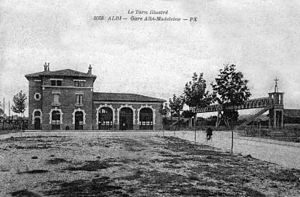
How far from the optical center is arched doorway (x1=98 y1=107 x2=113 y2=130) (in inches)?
1609

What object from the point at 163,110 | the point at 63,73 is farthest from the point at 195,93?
the point at 63,73

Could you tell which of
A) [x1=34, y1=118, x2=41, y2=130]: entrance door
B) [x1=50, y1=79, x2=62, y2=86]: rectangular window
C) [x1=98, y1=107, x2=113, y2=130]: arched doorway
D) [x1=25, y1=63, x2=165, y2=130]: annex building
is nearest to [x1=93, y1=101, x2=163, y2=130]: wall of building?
[x1=25, y1=63, x2=165, y2=130]: annex building

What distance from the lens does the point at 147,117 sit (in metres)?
42.6

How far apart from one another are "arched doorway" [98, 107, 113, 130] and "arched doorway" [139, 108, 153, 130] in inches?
164

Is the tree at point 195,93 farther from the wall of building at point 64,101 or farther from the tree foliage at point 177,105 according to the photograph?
the wall of building at point 64,101

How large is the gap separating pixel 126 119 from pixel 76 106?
22.7 ft

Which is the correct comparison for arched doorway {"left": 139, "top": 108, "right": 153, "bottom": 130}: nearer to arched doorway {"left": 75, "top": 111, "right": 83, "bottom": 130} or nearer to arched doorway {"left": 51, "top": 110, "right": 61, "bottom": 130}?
arched doorway {"left": 75, "top": 111, "right": 83, "bottom": 130}

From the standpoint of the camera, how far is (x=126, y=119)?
137 ft

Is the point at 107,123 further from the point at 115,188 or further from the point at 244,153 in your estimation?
the point at 115,188

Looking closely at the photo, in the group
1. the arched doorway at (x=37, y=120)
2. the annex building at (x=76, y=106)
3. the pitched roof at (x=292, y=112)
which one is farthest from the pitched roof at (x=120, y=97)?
the pitched roof at (x=292, y=112)

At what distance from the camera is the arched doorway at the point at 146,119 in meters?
42.3

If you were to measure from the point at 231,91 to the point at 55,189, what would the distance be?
10.3 meters

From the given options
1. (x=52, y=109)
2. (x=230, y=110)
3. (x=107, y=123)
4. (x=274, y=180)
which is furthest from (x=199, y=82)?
(x=274, y=180)

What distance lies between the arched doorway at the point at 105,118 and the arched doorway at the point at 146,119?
164 inches
